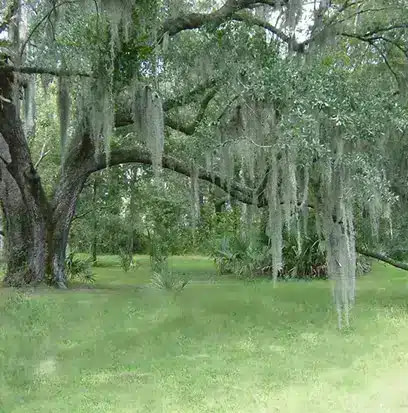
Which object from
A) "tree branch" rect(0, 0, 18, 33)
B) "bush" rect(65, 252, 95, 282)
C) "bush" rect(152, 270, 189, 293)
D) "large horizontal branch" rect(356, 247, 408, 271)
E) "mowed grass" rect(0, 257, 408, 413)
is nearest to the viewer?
"mowed grass" rect(0, 257, 408, 413)

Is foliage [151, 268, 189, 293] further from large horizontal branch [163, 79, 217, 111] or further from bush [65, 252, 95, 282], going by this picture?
large horizontal branch [163, 79, 217, 111]

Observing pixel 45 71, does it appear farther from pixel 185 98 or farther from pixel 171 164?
pixel 171 164

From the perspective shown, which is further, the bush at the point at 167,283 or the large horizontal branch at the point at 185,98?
the bush at the point at 167,283

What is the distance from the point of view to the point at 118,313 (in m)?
7.05

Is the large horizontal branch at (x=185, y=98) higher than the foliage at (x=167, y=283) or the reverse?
higher

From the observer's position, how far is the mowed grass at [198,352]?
4055 millimetres

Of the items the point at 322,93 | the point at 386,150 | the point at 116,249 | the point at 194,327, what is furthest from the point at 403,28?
the point at 116,249

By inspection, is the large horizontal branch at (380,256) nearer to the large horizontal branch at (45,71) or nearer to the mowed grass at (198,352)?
the mowed grass at (198,352)

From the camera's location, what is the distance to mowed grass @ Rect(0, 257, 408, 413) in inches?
160

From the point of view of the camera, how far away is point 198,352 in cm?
545

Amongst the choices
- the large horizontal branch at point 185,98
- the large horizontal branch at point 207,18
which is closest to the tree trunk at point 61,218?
the large horizontal branch at point 185,98

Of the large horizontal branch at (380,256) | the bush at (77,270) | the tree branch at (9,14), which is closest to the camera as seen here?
the tree branch at (9,14)

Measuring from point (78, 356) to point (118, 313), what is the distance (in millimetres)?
1797

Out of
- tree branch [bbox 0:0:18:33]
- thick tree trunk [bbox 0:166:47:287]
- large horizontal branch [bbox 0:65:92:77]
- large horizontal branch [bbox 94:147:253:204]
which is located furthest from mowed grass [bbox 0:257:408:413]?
tree branch [bbox 0:0:18:33]
